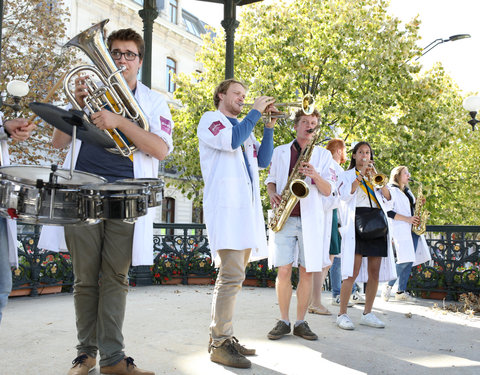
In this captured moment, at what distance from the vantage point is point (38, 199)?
260cm

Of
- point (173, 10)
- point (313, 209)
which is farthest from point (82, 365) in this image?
point (173, 10)

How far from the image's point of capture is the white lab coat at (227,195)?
387 cm

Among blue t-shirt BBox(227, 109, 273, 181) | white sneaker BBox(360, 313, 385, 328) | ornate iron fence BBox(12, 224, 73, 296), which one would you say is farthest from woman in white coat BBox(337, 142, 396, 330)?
ornate iron fence BBox(12, 224, 73, 296)

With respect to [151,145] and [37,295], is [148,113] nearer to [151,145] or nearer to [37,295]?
[151,145]

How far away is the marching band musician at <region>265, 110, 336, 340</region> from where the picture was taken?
4.75 metres

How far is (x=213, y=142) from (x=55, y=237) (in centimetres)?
143

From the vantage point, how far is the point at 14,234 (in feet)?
10.5

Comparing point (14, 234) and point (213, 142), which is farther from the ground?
point (213, 142)

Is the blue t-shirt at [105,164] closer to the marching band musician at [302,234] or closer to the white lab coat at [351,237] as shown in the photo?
the marching band musician at [302,234]

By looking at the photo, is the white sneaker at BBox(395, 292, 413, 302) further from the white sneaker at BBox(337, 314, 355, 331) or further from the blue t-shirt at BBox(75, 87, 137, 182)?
the blue t-shirt at BBox(75, 87, 137, 182)

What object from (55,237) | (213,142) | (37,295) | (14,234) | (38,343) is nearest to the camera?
(14,234)

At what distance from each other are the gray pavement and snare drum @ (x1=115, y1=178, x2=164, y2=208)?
1361mm

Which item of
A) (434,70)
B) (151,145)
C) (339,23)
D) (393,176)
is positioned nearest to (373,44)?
(339,23)

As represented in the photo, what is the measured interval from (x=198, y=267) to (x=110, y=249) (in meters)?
6.18
